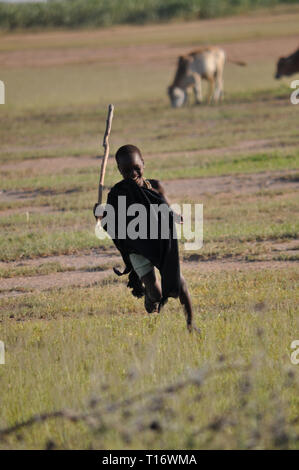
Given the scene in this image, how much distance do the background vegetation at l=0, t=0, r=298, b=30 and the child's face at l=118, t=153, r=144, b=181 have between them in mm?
66029

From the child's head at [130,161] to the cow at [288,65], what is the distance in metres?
21.2

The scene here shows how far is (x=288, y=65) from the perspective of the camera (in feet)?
86.3

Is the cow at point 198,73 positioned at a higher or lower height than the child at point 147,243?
higher

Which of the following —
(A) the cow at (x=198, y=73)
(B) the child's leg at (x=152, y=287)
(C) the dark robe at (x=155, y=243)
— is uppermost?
(A) the cow at (x=198, y=73)

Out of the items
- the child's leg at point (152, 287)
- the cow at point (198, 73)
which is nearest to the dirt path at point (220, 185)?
the child's leg at point (152, 287)

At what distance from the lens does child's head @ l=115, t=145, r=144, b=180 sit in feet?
19.0

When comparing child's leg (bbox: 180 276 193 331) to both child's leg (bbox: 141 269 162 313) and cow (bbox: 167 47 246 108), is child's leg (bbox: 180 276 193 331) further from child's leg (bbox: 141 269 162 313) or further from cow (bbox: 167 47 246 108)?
cow (bbox: 167 47 246 108)

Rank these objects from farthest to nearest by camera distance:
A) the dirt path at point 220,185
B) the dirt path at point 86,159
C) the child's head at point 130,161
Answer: the dirt path at point 86,159, the dirt path at point 220,185, the child's head at point 130,161

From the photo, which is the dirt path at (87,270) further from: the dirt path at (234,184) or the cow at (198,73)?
the cow at (198,73)

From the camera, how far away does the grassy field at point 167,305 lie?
4367 millimetres

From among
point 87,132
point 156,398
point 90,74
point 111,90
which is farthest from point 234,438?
point 90,74

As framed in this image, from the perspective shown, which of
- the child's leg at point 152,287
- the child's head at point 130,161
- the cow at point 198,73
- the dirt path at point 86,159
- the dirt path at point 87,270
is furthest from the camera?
the cow at point 198,73

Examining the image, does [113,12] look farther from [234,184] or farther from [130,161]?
[130,161]

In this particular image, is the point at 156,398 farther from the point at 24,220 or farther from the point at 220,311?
the point at 24,220
